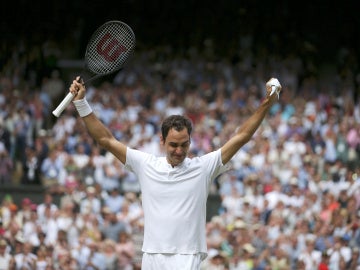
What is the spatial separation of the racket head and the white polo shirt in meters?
0.94

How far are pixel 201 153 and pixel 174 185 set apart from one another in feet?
36.9

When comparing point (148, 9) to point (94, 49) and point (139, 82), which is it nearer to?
point (139, 82)

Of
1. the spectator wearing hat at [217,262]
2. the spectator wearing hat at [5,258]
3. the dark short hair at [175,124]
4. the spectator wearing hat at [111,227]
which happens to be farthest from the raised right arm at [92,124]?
the spectator wearing hat at [111,227]

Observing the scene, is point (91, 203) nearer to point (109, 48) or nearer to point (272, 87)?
point (109, 48)

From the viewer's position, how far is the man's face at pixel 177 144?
6.73 metres

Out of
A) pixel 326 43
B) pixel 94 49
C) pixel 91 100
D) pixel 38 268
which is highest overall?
pixel 326 43

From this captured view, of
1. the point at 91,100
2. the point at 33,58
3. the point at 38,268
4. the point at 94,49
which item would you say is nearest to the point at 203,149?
the point at 91,100

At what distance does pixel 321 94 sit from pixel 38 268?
8.58 m

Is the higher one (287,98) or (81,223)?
(287,98)

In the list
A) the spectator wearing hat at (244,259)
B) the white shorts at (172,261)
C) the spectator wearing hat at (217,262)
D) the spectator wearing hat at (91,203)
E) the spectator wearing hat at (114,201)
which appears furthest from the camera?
the spectator wearing hat at (114,201)

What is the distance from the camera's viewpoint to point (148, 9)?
25.5 metres

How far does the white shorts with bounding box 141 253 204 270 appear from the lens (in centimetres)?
670

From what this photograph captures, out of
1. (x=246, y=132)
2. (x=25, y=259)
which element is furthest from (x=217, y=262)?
(x=246, y=132)

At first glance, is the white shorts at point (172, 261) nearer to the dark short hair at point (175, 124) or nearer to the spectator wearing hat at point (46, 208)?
the dark short hair at point (175, 124)
